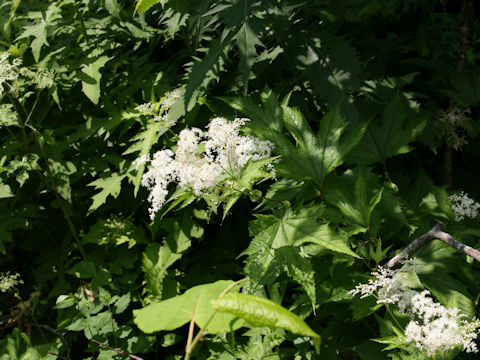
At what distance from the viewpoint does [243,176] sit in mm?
1357

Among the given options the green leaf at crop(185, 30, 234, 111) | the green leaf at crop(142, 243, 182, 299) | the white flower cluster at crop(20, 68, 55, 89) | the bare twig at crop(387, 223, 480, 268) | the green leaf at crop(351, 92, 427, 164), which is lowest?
the green leaf at crop(142, 243, 182, 299)

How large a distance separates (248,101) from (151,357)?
1.51 meters

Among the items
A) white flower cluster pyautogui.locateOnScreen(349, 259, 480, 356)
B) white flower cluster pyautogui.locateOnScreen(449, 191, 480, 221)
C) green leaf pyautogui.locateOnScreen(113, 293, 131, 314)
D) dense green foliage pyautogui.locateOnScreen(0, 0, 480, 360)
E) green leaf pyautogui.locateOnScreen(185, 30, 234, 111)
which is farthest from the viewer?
green leaf pyautogui.locateOnScreen(113, 293, 131, 314)

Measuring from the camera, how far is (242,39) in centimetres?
167

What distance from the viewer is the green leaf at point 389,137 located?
175 centimetres

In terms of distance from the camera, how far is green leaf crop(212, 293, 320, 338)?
2.63 feet

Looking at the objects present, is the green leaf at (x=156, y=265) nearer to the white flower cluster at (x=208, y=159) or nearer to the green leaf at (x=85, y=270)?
the green leaf at (x=85, y=270)

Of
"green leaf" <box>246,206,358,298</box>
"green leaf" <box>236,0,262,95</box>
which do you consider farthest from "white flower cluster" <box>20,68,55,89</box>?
"green leaf" <box>246,206,358,298</box>

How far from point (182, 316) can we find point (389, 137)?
1.20m

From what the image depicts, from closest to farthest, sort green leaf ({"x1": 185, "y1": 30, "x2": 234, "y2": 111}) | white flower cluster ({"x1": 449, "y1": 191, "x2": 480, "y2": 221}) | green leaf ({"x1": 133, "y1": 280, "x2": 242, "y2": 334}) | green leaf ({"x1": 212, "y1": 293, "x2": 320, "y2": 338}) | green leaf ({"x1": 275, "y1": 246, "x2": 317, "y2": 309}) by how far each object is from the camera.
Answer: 1. green leaf ({"x1": 212, "y1": 293, "x2": 320, "y2": 338})
2. green leaf ({"x1": 133, "y1": 280, "x2": 242, "y2": 334})
3. green leaf ({"x1": 275, "y1": 246, "x2": 317, "y2": 309})
4. white flower cluster ({"x1": 449, "y1": 191, "x2": 480, "y2": 221})
5. green leaf ({"x1": 185, "y1": 30, "x2": 234, "y2": 111})

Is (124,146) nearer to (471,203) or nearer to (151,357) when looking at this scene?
(151,357)

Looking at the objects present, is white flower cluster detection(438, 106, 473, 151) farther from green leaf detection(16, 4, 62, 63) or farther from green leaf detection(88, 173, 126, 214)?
green leaf detection(16, 4, 62, 63)

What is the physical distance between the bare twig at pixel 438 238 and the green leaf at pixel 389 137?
1.55ft

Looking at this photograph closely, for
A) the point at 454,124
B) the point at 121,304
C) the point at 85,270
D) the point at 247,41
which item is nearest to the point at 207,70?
the point at 247,41
